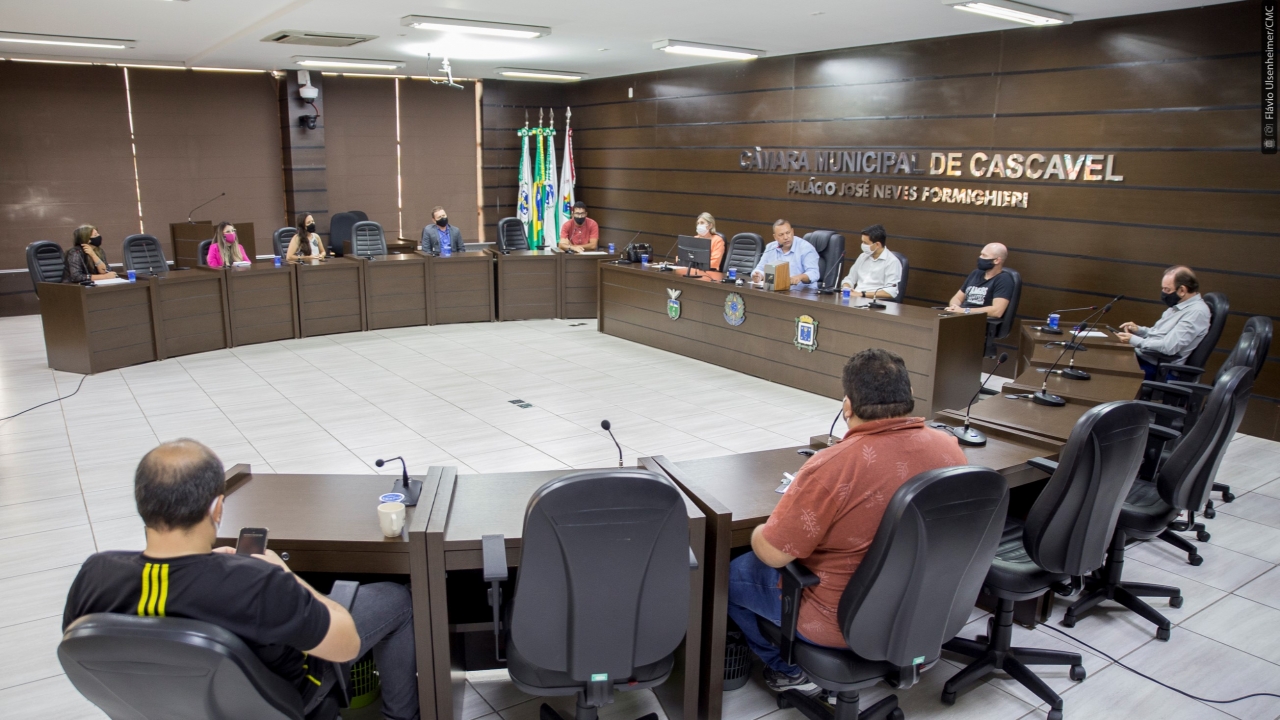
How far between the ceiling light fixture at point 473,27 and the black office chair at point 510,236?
8.28 feet

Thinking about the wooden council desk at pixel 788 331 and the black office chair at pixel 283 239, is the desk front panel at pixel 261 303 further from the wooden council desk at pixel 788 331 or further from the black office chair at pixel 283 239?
the wooden council desk at pixel 788 331

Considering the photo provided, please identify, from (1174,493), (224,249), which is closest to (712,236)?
(224,249)

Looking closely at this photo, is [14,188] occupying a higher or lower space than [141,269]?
higher

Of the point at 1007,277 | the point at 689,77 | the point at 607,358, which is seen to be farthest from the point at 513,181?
the point at 1007,277

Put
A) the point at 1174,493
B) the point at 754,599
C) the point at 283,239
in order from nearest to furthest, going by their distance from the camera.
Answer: the point at 754,599, the point at 1174,493, the point at 283,239

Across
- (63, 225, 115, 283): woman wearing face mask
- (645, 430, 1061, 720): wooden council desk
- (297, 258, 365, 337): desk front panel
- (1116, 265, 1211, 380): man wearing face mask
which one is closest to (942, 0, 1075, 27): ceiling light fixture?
(1116, 265, 1211, 380): man wearing face mask

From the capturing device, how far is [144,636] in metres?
1.66

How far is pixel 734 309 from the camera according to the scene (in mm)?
7648

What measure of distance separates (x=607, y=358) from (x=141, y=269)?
15.8ft

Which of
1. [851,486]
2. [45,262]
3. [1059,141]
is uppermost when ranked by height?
[1059,141]

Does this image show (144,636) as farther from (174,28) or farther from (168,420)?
(174,28)

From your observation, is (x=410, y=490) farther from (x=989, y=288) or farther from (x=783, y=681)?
(x=989, y=288)

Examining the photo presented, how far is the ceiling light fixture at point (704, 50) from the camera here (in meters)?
8.43

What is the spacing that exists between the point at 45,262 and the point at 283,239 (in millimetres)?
2615
